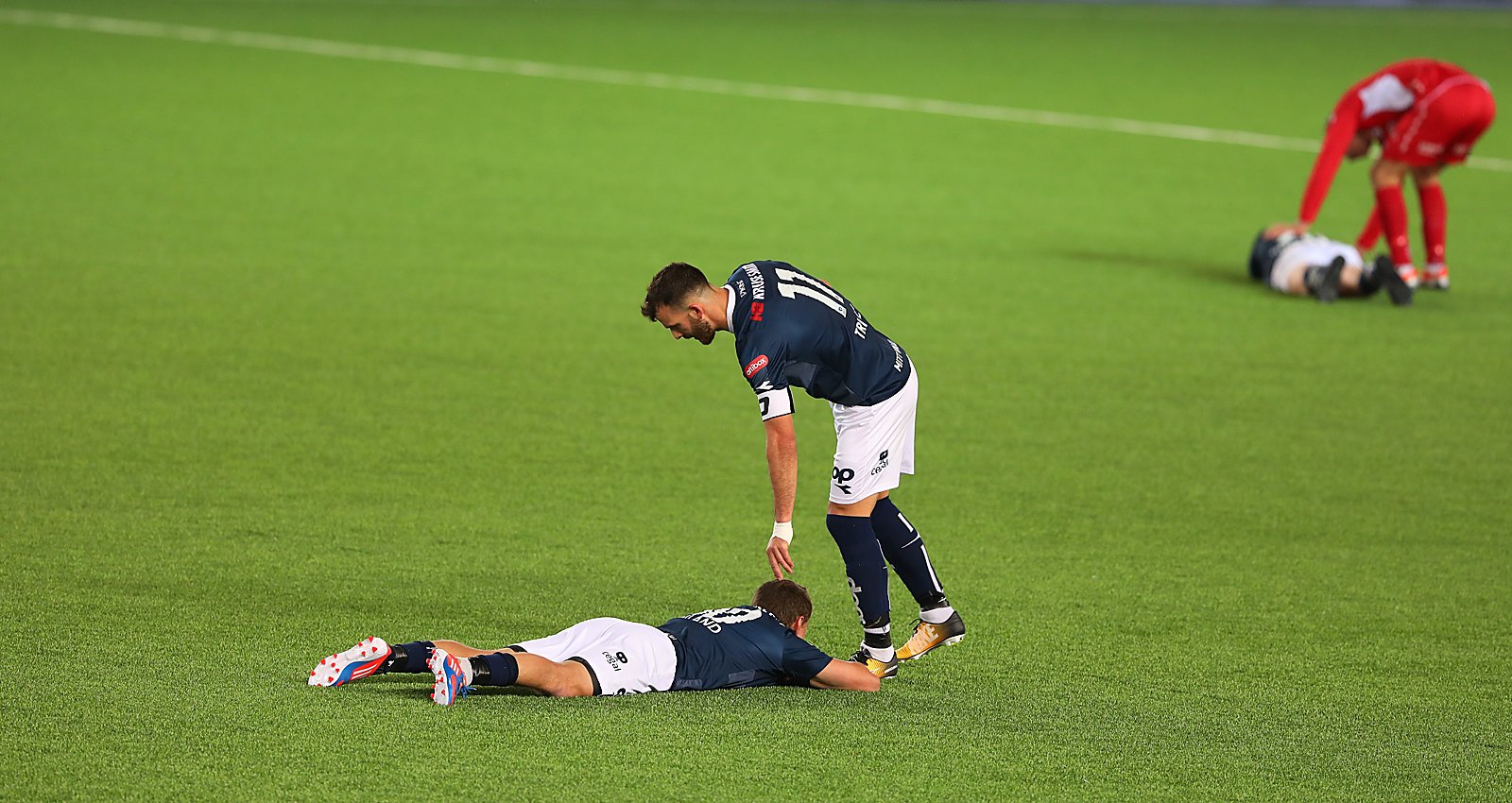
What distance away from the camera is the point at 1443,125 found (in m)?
12.4

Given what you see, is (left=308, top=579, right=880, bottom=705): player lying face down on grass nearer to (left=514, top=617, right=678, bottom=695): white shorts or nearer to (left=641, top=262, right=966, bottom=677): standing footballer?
(left=514, top=617, right=678, bottom=695): white shorts

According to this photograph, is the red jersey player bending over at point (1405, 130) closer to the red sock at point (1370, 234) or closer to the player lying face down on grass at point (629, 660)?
the red sock at point (1370, 234)

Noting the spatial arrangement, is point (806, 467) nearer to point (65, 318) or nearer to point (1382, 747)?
point (1382, 747)

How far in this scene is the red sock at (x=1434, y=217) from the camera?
505 inches

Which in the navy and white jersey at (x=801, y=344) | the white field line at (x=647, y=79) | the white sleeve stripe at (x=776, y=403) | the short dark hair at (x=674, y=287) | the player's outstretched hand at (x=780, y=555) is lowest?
the player's outstretched hand at (x=780, y=555)

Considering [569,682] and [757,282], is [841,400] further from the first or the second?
[569,682]

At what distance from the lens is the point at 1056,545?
298 inches

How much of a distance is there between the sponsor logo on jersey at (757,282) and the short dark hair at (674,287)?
18cm

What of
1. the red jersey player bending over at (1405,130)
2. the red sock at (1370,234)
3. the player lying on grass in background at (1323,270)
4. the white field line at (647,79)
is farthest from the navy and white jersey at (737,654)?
the white field line at (647,79)

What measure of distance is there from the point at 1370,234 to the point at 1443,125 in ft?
4.48

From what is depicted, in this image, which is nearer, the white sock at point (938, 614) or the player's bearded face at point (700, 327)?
the player's bearded face at point (700, 327)

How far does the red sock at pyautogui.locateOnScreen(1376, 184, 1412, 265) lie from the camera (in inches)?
501

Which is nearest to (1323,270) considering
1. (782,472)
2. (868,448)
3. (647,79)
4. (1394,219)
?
(1394,219)

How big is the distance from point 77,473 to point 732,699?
12.7 ft
